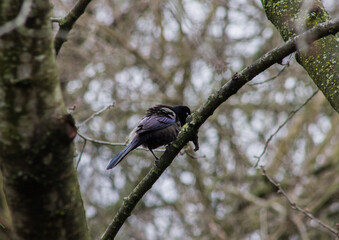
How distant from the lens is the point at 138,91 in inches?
307

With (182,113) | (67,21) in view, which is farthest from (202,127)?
(67,21)

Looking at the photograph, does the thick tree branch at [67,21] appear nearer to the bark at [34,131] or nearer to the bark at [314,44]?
the bark at [314,44]

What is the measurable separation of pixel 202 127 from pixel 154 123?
125 inches

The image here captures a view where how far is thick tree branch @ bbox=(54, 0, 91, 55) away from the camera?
310 cm

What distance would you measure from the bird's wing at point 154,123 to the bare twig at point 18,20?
321cm

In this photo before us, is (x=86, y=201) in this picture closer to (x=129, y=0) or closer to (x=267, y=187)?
(x=267, y=187)

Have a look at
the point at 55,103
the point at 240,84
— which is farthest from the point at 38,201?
the point at 240,84

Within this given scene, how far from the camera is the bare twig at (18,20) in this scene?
132 centimetres

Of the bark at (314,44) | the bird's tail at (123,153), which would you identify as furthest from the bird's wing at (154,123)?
the bark at (314,44)

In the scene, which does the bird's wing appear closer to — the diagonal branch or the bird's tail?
the bird's tail

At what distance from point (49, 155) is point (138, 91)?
6402 millimetres

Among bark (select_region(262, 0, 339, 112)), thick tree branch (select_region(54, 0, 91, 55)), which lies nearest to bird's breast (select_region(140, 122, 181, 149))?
thick tree branch (select_region(54, 0, 91, 55))

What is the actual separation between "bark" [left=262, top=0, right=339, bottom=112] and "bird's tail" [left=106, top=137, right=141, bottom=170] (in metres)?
1.89

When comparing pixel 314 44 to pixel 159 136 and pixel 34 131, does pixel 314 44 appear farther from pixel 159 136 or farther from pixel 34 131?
pixel 159 136
